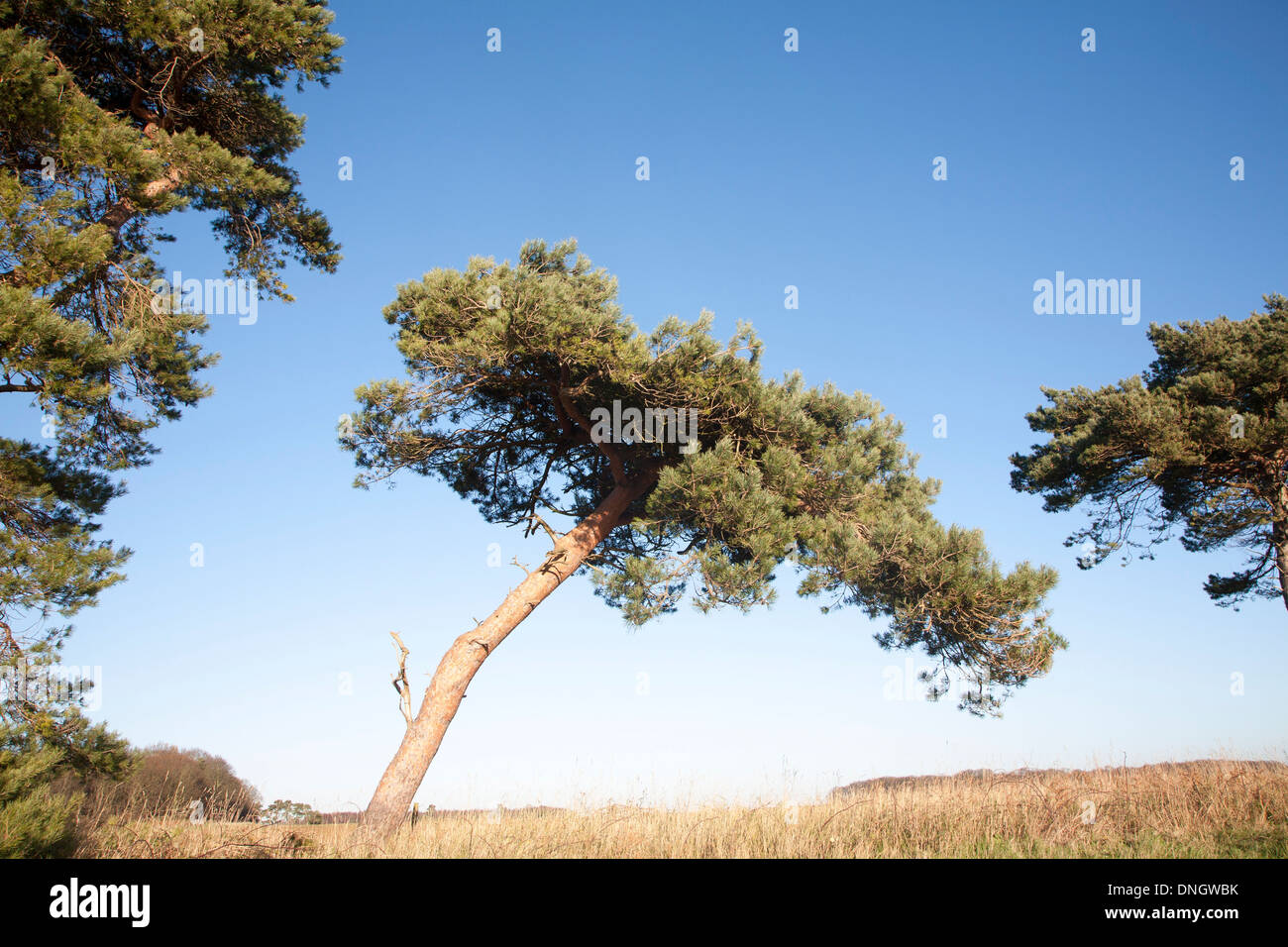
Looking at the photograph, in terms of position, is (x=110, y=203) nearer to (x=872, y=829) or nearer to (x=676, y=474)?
(x=676, y=474)

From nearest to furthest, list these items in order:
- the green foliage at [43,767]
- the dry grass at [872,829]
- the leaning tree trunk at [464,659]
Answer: the green foliage at [43,767] < the dry grass at [872,829] < the leaning tree trunk at [464,659]

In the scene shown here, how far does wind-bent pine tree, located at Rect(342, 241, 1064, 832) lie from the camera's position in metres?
10.1

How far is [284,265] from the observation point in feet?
35.9

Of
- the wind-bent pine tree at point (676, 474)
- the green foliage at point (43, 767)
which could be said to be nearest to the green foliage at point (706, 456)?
the wind-bent pine tree at point (676, 474)

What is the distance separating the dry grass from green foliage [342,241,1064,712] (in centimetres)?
244

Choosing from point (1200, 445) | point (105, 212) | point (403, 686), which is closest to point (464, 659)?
point (403, 686)

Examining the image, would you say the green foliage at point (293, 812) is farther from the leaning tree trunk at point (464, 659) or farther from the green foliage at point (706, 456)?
the green foliage at point (706, 456)

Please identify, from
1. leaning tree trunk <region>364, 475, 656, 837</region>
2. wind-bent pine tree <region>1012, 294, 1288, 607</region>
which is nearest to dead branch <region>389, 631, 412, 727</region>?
leaning tree trunk <region>364, 475, 656, 837</region>

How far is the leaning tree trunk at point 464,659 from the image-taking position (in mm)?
9172

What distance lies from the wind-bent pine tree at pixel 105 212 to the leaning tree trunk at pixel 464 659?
11.1ft

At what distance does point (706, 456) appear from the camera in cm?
1004
